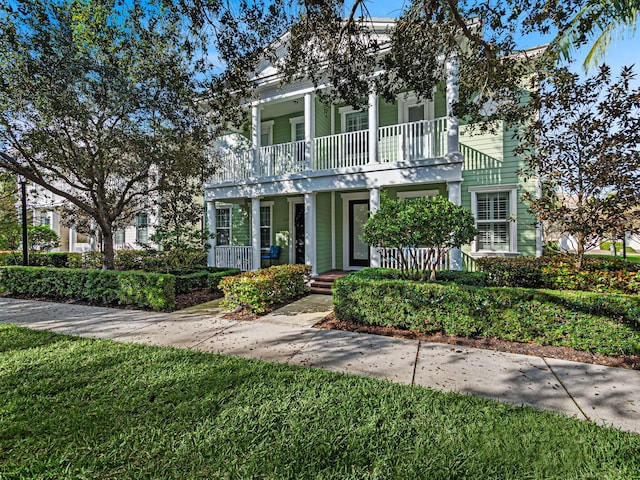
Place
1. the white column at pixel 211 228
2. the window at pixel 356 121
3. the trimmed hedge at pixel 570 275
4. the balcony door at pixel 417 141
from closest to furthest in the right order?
1. the trimmed hedge at pixel 570 275
2. the balcony door at pixel 417 141
3. the window at pixel 356 121
4. the white column at pixel 211 228

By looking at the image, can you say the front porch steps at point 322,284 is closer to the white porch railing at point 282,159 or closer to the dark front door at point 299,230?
the dark front door at point 299,230

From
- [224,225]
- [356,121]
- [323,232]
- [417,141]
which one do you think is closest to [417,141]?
[417,141]

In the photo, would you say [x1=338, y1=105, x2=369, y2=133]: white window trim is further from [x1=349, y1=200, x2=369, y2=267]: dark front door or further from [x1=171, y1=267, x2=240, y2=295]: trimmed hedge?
[x1=171, y1=267, x2=240, y2=295]: trimmed hedge

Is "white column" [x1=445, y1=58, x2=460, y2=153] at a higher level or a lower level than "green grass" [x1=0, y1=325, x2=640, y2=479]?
higher

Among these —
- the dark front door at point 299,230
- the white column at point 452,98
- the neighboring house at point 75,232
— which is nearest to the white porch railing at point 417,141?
the white column at point 452,98

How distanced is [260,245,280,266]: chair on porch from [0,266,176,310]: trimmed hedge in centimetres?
509

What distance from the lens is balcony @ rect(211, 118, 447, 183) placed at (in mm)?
8125

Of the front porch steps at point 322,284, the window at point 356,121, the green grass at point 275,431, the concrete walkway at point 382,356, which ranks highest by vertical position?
the window at point 356,121

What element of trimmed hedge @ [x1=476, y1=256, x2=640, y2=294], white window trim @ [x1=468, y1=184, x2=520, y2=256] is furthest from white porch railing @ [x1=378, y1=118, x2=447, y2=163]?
trimmed hedge @ [x1=476, y1=256, x2=640, y2=294]

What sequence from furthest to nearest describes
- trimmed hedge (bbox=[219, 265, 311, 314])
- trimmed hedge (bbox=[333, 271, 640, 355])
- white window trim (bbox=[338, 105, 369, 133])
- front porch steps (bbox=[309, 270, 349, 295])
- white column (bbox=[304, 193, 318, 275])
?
white window trim (bbox=[338, 105, 369, 133]), white column (bbox=[304, 193, 318, 275]), front porch steps (bbox=[309, 270, 349, 295]), trimmed hedge (bbox=[219, 265, 311, 314]), trimmed hedge (bbox=[333, 271, 640, 355])

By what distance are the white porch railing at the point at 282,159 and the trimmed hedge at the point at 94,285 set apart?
4.88 m

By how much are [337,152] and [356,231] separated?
2.96 metres

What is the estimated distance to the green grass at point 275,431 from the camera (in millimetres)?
2020

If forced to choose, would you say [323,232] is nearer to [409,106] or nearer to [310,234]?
[310,234]
